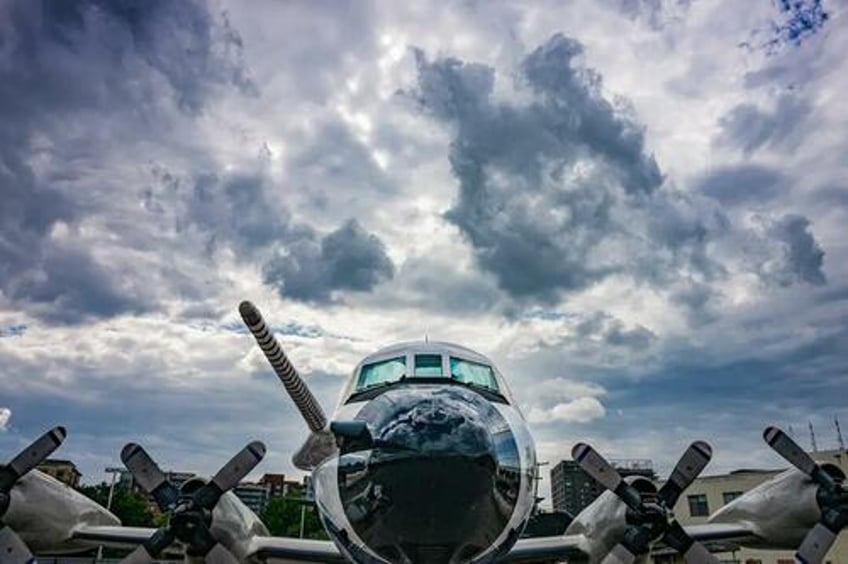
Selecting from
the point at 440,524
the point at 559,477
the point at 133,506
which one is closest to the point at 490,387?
the point at 440,524

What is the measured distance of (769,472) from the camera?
49.9 metres

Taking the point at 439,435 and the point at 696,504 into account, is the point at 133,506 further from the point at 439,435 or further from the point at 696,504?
the point at 439,435

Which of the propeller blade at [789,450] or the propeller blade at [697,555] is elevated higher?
the propeller blade at [789,450]

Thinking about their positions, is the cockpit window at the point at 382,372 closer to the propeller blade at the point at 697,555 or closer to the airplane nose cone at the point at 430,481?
the airplane nose cone at the point at 430,481

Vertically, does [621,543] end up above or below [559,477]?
below

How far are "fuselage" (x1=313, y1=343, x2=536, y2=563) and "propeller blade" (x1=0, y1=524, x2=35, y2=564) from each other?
254 inches

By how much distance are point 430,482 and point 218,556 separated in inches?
216

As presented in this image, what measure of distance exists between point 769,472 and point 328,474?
2083 inches

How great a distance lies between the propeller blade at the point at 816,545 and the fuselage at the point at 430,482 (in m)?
6.38

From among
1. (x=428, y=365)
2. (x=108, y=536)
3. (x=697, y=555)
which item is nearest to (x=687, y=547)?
(x=697, y=555)

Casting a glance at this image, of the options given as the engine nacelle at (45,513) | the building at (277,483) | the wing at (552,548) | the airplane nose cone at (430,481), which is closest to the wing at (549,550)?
the wing at (552,548)

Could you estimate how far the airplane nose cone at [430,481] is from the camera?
A: 4.98 metres

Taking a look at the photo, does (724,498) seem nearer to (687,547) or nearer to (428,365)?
(687,547)

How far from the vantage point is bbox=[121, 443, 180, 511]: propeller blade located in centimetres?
891
